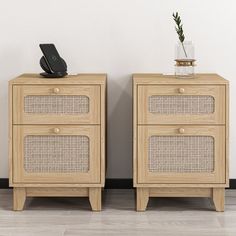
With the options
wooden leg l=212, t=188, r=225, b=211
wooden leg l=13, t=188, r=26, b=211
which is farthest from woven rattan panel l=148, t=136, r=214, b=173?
wooden leg l=13, t=188, r=26, b=211

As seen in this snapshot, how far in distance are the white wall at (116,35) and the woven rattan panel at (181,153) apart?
457mm

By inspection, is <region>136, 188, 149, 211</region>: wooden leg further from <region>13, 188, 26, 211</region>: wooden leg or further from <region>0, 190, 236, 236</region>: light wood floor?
<region>13, 188, 26, 211</region>: wooden leg

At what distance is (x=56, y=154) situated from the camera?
3.22 metres

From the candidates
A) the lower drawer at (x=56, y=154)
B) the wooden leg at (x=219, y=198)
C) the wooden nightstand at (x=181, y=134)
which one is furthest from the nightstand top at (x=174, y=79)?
the wooden leg at (x=219, y=198)

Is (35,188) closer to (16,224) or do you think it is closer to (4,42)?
(16,224)

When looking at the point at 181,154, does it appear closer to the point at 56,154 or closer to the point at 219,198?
the point at 219,198

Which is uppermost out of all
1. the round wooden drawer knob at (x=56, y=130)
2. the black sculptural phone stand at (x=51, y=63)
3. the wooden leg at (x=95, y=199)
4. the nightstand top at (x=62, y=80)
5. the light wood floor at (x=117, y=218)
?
the black sculptural phone stand at (x=51, y=63)

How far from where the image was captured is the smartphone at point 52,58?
332 cm

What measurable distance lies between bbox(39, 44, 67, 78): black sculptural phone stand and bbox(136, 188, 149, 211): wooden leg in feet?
2.09

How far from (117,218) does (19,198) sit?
46 centimetres

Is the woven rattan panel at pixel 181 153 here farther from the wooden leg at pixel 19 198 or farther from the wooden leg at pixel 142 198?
the wooden leg at pixel 19 198

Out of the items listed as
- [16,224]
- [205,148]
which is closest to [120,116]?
[205,148]

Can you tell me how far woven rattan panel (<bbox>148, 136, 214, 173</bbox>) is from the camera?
10.5 ft

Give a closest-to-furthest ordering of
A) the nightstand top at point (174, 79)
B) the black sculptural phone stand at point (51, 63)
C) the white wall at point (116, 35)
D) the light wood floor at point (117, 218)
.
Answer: the light wood floor at point (117, 218)
the nightstand top at point (174, 79)
the black sculptural phone stand at point (51, 63)
the white wall at point (116, 35)
